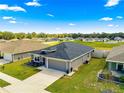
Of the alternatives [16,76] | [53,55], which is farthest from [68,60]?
[16,76]

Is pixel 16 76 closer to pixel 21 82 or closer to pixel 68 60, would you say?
pixel 21 82

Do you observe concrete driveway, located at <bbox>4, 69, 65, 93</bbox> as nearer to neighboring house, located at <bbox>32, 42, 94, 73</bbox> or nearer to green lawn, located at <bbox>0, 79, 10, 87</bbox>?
green lawn, located at <bbox>0, 79, 10, 87</bbox>

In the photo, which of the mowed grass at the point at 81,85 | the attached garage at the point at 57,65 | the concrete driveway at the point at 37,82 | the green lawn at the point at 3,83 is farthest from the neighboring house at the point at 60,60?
the green lawn at the point at 3,83

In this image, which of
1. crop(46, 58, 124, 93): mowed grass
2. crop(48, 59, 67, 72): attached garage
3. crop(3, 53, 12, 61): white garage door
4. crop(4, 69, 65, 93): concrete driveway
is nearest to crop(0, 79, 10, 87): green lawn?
crop(4, 69, 65, 93): concrete driveway

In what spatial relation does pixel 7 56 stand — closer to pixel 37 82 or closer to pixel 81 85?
pixel 37 82

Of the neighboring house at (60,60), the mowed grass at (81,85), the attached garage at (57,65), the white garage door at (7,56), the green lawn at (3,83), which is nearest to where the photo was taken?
the mowed grass at (81,85)

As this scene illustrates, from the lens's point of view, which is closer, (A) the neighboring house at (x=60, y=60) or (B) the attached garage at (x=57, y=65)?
(A) the neighboring house at (x=60, y=60)

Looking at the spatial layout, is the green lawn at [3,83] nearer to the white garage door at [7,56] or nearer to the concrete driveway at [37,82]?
the concrete driveway at [37,82]
